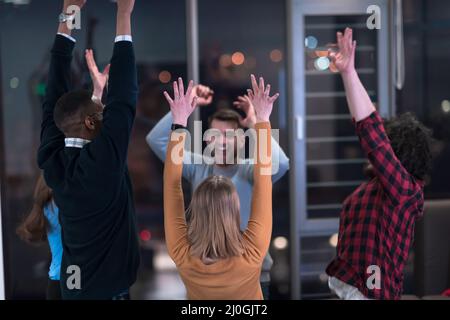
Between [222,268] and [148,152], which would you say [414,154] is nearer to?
[222,268]

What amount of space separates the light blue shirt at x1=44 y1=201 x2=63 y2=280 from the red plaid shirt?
1.18 m

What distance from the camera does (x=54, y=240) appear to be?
2646 millimetres

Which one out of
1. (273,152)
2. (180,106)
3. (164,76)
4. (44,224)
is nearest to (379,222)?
(273,152)

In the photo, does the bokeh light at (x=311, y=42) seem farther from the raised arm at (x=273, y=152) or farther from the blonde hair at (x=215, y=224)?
the blonde hair at (x=215, y=224)

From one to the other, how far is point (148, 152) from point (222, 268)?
222 cm

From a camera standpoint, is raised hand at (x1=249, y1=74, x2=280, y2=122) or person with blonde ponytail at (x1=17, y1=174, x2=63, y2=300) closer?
raised hand at (x1=249, y1=74, x2=280, y2=122)

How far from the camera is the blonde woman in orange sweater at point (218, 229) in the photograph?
2.05m

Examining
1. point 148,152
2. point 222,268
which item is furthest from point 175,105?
point 148,152

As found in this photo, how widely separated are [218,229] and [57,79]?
0.89 m

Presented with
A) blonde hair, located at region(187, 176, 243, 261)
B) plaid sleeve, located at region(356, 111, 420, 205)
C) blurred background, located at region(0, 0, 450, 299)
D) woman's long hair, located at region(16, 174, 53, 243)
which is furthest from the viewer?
blurred background, located at region(0, 0, 450, 299)

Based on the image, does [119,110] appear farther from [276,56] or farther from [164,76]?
[276,56]

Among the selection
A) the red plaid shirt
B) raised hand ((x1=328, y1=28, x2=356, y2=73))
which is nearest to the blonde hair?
the red plaid shirt

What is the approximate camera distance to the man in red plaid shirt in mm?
1961

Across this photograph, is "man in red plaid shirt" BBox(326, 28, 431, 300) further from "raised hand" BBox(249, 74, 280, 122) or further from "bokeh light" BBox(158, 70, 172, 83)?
"bokeh light" BBox(158, 70, 172, 83)
